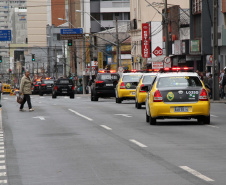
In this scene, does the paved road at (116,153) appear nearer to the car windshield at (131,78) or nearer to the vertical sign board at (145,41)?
the car windshield at (131,78)

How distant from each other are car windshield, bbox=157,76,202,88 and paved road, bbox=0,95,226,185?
118 cm

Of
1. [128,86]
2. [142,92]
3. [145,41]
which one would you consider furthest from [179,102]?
[145,41]

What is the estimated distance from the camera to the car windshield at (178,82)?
2147 cm

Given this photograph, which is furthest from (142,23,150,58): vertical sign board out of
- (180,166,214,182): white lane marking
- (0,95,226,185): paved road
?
(180,166,214,182): white lane marking

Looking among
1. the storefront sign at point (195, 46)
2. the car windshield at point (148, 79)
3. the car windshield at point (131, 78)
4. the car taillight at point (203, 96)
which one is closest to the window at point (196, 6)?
the storefront sign at point (195, 46)

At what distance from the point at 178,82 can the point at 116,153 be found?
8.23 m

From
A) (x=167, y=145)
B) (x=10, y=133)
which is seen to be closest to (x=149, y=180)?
(x=167, y=145)

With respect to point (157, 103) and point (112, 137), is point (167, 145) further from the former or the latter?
point (157, 103)

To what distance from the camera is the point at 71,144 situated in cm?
1562

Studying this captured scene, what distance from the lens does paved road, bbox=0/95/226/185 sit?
1036 cm

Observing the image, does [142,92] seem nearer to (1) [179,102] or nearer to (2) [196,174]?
(1) [179,102]

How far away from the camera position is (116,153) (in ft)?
44.7

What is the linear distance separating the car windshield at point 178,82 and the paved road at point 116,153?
1.18 m

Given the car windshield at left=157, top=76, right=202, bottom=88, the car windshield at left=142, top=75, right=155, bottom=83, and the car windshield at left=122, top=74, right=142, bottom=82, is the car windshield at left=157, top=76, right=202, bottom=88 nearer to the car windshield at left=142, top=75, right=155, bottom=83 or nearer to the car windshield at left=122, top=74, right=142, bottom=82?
the car windshield at left=142, top=75, right=155, bottom=83
